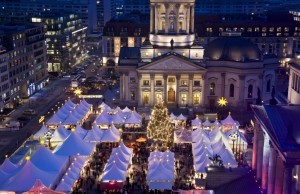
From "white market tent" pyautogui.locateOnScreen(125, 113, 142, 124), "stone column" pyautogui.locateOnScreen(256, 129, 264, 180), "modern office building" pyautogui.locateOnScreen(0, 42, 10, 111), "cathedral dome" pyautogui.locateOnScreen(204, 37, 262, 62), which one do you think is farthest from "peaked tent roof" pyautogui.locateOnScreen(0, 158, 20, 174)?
"cathedral dome" pyautogui.locateOnScreen(204, 37, 262, 62)

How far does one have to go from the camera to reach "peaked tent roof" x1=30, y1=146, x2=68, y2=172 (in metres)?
57.0

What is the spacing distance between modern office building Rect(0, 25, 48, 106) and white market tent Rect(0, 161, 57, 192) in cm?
4732

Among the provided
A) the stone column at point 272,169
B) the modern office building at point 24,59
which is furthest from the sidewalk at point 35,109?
the stone column at point 272,169

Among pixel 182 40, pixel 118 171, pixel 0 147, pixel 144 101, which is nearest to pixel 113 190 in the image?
pixel 118 171

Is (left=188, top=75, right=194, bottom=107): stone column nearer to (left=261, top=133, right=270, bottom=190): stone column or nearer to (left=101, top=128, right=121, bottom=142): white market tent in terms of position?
(left=101, top=128, right=121, bottom=142): white market tent

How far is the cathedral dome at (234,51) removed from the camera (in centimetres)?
10326

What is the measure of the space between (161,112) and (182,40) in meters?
37.7

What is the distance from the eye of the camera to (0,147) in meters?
73.8

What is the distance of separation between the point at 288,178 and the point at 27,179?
2882cm

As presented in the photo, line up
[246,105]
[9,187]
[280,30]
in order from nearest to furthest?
[9,187] < [246,105] < [280,30]

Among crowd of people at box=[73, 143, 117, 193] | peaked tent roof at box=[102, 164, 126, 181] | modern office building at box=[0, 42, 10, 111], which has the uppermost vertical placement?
modern office building at box=[0, 42, 10, 111]

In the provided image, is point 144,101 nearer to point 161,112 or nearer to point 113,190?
point 161,112

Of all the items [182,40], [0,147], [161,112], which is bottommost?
[0,147]

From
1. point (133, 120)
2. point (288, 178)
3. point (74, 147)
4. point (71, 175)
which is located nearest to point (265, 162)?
point (288, 178)
